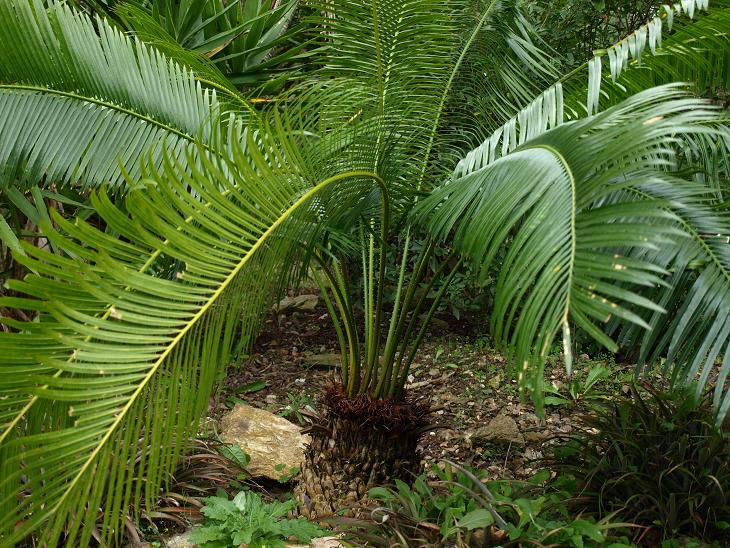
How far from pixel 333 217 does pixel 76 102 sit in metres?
0.99

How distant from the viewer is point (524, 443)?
3.71m

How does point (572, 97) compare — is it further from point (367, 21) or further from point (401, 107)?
point (367, 21)


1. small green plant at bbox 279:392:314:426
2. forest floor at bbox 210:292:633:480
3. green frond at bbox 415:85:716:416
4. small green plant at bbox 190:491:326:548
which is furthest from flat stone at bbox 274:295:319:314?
green frond at bbox 415:85:716:416

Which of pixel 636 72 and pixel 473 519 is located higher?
pixel 636 72

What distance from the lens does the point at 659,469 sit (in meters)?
2.73

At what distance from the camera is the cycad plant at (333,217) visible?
1.49 meters

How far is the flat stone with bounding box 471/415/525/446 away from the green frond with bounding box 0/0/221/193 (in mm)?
2061

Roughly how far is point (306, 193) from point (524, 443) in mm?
2240

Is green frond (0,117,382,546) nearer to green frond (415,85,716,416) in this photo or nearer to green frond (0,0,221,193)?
green frond (415,85,716,416)

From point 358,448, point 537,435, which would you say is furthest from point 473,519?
point 537,435

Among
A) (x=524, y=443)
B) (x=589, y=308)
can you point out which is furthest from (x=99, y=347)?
(x=524, y=443)

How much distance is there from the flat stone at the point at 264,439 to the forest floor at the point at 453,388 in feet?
0.48

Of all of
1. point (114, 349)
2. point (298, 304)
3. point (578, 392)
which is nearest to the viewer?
point (114, 349)

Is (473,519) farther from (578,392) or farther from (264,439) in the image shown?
(578,392)
